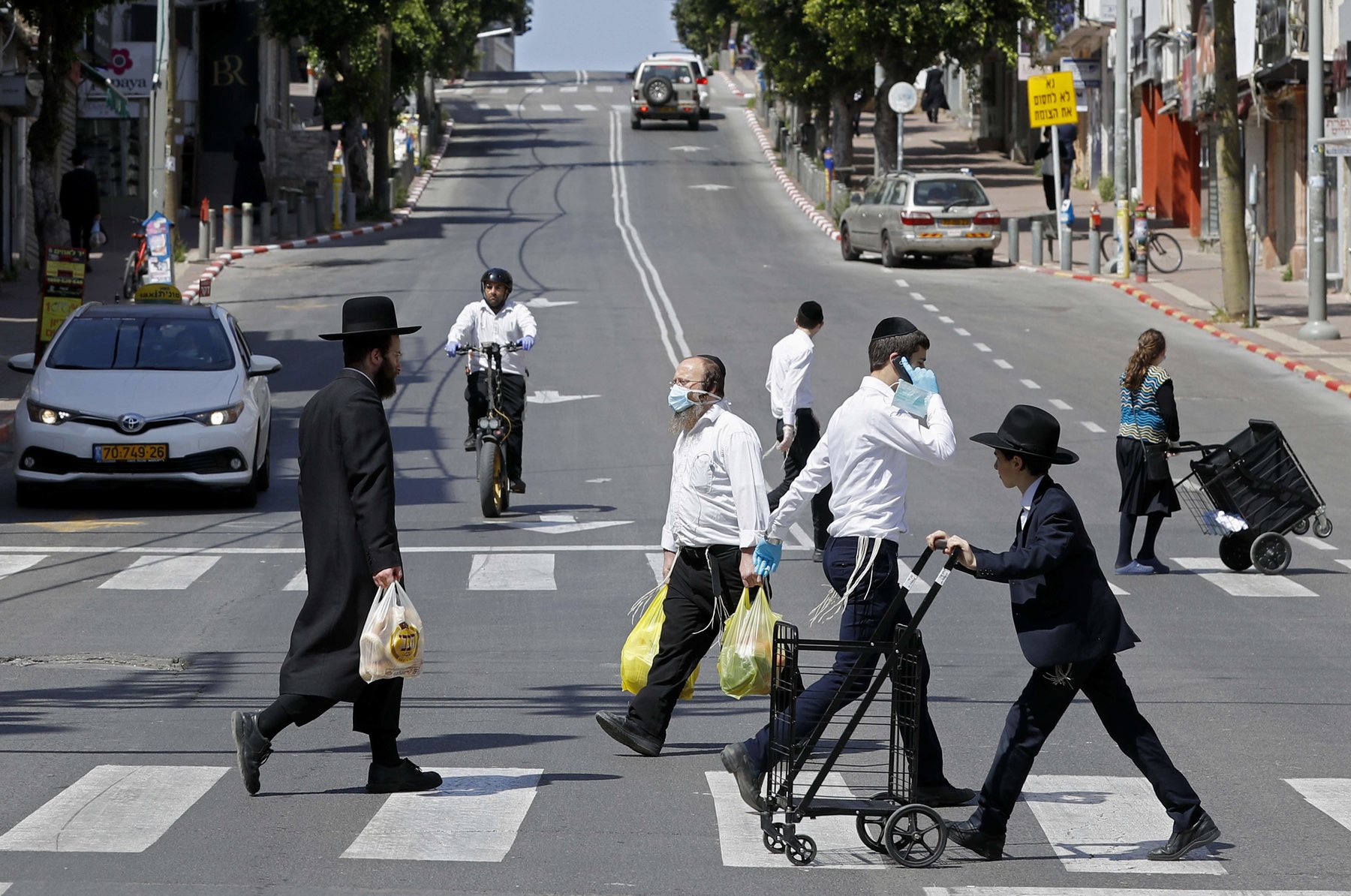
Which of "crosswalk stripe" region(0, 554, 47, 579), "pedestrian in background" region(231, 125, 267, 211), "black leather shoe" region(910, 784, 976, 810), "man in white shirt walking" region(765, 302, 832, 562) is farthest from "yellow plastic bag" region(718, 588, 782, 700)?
"pedestrian in background" region(231, 125, 267, 211)

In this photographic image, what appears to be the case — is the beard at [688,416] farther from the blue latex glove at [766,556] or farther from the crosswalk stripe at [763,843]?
the crosswalk stripe at [763,843]

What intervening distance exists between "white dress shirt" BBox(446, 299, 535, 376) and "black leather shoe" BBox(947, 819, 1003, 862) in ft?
31.0

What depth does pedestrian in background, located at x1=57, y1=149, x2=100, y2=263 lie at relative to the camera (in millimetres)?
36250

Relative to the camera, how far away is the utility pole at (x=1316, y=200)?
85.6ft

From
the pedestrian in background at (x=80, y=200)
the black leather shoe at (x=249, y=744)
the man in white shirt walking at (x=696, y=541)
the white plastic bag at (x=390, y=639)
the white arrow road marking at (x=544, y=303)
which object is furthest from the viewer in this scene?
the pedestrian in background at (x=80, y=200)

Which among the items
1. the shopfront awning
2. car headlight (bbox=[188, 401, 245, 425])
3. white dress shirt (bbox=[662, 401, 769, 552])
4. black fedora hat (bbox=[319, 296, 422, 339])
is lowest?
car headlight (bbox=[188, 401, 245, 425])

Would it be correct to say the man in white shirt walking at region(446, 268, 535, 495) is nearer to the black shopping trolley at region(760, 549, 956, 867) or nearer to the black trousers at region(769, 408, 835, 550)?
the black trousers at region(769, 408, 835, 550)

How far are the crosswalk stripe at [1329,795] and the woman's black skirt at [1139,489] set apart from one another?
19.6 ft

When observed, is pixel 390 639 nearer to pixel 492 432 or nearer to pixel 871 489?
pixel 871 489

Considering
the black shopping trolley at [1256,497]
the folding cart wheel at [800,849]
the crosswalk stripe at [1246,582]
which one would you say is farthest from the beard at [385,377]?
the black shopping trolley at [1256,497]

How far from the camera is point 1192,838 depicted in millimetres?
6699

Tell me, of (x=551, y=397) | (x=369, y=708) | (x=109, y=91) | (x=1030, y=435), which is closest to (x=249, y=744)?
(x=369, y=708)

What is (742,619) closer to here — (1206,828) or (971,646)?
(1206,828)

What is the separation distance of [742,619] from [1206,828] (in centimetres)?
200
